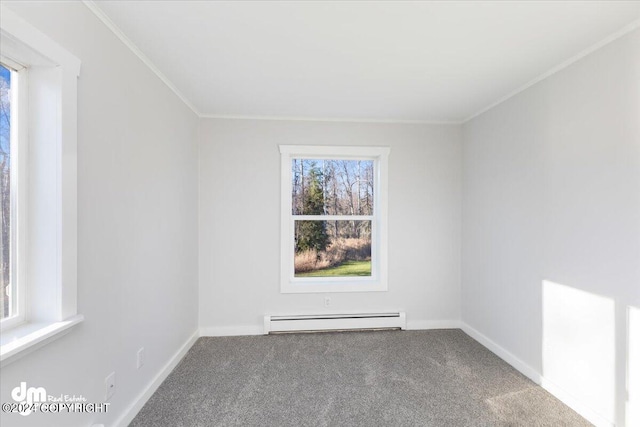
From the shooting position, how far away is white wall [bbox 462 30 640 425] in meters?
1.78

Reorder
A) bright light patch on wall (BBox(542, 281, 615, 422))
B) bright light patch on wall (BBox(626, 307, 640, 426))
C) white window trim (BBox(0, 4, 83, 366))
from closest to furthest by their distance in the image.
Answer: white window trim (BBox(0, 4, 83, 366)) → bright light patch on wall (BBox(626, 307, 640, 426)) → bright light patch on wall (BBox(542, 281, 615, 422))

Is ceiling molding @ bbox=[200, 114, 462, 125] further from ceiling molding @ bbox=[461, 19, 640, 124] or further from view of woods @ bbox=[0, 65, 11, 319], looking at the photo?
view of woods @ bbox=[0, 65, 11, 319]

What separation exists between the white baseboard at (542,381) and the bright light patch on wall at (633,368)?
7.1 inches

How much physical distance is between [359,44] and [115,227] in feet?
6.20

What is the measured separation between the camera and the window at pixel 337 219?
3.51 m

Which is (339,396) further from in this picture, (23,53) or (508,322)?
(23,53)

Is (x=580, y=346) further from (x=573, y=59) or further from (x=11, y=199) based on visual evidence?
(x=11, y=199)

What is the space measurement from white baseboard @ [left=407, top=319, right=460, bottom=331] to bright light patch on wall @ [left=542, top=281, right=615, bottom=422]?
4.03ft

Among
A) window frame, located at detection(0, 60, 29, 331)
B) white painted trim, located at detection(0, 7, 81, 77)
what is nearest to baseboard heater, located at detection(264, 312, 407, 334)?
window frame, located at detection(0, 60, 29, 331)

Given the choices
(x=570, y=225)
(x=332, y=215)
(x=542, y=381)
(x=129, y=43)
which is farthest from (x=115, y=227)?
(x=542, y=381)

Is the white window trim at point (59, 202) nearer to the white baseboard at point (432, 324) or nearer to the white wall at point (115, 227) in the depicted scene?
the white wall at point (115, 227)

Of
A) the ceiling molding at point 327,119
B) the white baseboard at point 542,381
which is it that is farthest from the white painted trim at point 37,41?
the white baseboard at point 542,381

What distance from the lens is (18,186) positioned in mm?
1313

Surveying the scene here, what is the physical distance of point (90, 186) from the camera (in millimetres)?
1586
